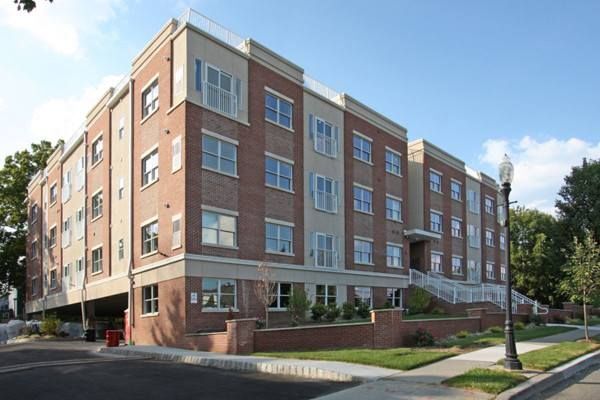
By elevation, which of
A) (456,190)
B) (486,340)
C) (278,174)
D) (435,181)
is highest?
(435,181)

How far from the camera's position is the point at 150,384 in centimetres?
1309

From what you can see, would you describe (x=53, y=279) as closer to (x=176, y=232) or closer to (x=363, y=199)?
(x=176, y=232)

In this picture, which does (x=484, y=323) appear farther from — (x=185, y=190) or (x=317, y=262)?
(x=185, y=190)

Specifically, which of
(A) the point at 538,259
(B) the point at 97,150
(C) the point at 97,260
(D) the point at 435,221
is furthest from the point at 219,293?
(A) the point at 538,259

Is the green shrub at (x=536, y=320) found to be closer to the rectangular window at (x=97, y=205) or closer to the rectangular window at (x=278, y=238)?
the rectangular window at (x=278, y=238)

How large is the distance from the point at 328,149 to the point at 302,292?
8946 millimetres

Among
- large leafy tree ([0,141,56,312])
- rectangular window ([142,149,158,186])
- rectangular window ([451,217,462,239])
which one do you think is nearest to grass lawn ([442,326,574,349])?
rectangular window ([142,149,158,186])

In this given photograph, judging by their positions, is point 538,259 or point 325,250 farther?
point 538,259

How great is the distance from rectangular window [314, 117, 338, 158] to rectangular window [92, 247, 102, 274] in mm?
14037

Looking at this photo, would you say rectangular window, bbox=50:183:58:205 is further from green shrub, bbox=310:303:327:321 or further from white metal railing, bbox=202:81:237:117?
green shrub, bbox=310:303:327:321

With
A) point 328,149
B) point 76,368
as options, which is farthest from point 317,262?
point 76,368

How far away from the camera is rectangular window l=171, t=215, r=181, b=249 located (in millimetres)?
24016

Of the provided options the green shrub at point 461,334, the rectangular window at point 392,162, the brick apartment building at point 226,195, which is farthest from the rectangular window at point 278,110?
the green shrub at point 461,334

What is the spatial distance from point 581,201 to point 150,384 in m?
46.4
